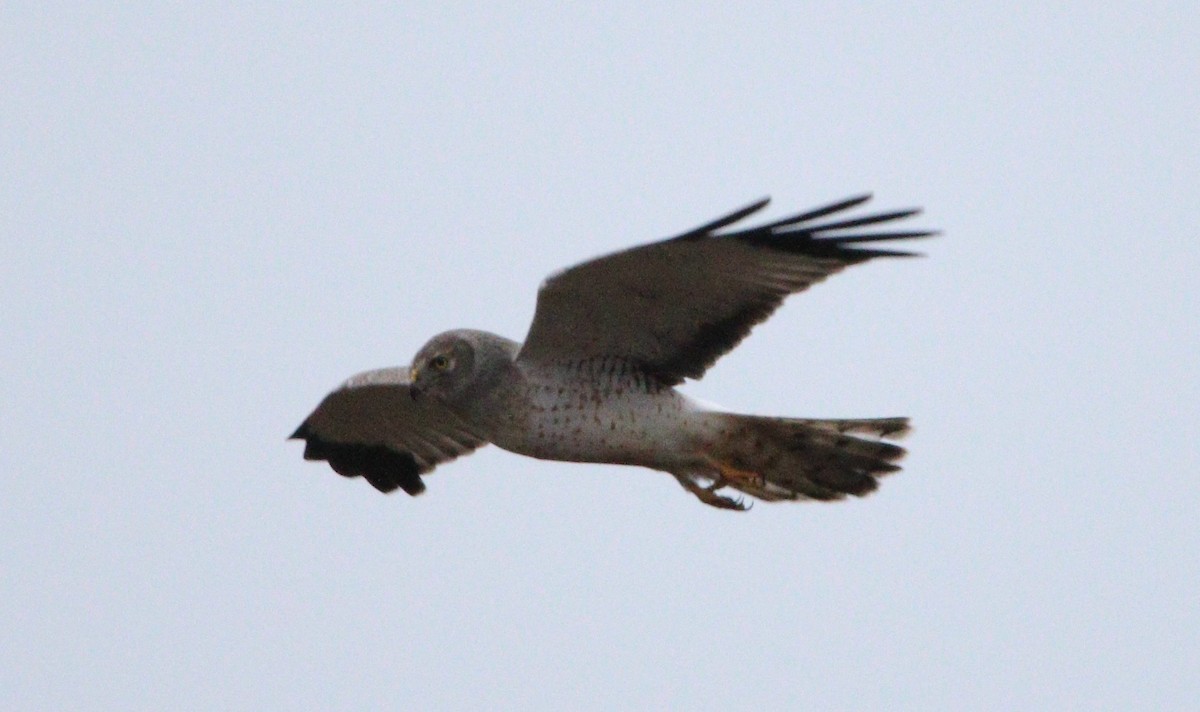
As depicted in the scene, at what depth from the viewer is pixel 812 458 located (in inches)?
356

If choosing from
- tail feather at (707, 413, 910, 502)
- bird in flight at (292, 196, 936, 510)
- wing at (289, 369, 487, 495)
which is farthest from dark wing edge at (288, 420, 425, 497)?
tail feather at (707, 413, 910, 502)

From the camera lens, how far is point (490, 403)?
8625mm

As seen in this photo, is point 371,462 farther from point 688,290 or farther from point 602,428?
point 688,290

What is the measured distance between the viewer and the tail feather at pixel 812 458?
29.0 ft

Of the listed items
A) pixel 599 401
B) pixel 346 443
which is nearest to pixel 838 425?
pixel 599 401

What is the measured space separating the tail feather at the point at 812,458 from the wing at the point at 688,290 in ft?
1.69

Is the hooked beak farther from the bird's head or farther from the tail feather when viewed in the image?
the tail feather

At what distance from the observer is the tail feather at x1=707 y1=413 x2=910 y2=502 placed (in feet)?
29.0

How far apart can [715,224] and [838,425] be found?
5.81ft

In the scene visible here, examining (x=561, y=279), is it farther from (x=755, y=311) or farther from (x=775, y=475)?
(x=775, y=475)

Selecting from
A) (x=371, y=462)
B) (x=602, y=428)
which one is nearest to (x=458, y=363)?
(x=602, y=428)

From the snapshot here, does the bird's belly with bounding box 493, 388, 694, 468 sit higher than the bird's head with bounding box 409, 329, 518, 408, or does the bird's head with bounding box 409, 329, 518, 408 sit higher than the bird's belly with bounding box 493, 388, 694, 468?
the bird's head with bounding box 409, 329, 518, 408

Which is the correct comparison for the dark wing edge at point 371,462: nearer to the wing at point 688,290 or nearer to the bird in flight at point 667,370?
the bird in flight at point 667,370

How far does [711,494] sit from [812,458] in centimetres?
63
